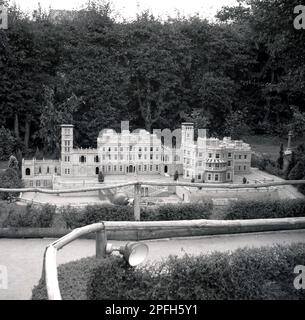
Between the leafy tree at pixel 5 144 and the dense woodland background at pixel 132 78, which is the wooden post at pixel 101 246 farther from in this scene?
the dense woodland background at pixel 132 78

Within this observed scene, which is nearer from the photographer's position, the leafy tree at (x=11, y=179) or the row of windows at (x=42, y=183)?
the leafy tree at (x=11, y=179)

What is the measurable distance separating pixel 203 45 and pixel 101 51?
5.79m

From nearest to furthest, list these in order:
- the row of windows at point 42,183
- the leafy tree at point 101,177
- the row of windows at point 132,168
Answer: the leafy tree at point 101,177 → the row of windows at point 42,183 → the row of windows at point 132,168

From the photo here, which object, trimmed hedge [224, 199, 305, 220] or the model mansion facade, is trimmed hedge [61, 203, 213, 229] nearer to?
trimmed hedge [224, 199, 305, 220]

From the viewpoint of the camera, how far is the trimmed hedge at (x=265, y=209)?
632 cm

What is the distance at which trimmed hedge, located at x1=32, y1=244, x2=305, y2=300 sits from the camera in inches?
145

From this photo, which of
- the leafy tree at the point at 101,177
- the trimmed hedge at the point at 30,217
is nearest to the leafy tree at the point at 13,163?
the leafy tree at the point at 101,177

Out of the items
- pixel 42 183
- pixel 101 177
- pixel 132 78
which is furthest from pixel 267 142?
pixel 42 183

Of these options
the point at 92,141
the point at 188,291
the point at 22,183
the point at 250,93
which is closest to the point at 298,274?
the point at 188,291

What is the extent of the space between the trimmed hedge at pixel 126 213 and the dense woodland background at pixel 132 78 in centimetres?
1706

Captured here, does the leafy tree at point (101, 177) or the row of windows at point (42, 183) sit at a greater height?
the leafy tree at point (101, 177)

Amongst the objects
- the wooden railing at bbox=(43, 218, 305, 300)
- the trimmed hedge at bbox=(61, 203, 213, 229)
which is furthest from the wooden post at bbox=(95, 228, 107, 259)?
A: the trimmed hedge at bbox=(61, 203, 213, 229)

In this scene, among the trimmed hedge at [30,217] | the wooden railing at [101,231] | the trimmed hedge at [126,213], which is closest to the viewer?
the wooden railing at [101,231]

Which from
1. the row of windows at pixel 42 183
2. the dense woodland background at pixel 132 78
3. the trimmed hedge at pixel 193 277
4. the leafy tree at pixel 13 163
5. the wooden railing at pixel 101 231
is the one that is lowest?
the row of windows at pixel 42 183
